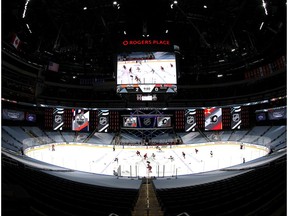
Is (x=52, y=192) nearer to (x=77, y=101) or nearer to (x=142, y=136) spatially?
(x=142, y=136)

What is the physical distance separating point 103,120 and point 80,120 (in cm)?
291

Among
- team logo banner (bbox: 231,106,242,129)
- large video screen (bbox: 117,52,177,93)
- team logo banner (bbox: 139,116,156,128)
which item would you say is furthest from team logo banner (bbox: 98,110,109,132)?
team logo banner (bbox: 231,106,242,129)

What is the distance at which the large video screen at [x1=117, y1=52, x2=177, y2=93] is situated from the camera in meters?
19.6

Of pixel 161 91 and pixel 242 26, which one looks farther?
pixel 242 26

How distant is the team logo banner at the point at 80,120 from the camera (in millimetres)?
29672

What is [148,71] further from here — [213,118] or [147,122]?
[213,118]

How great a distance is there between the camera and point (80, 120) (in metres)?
29.8

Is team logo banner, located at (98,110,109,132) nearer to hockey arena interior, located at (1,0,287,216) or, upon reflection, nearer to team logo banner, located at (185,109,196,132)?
hockey arena interior, located at (1,0,287,216)

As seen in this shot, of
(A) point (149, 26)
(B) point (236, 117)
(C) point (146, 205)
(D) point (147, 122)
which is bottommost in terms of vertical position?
(C) point (146, 205)

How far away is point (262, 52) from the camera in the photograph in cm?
2536

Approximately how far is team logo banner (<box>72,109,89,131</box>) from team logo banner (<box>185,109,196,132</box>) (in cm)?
1299

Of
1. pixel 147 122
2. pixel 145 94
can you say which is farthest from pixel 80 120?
pixel 145 94

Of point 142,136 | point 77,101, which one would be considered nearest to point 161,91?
point 142,136

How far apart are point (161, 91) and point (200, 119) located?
12.7m
